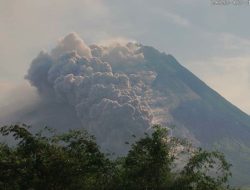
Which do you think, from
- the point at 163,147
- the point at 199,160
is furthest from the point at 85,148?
the point at 199,160

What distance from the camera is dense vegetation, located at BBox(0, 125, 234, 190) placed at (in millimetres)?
26094

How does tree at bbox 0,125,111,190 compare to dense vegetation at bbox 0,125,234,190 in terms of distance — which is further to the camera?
dense vegetation at bbox 0,125,234,190

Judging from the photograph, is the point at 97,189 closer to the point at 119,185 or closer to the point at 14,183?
the point at 119,185

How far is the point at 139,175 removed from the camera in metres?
28.5

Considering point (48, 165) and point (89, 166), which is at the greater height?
point (48, 165)

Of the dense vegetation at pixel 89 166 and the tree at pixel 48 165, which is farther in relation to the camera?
the dense vegetation at pixel 89 166

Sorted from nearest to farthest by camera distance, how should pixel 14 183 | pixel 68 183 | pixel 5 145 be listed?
pixel 14 183 → pixel 68 183 → pixel 5 145

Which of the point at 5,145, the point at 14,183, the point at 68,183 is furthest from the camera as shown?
the point at 5,145

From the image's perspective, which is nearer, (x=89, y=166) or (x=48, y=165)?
(x=48, y=165)

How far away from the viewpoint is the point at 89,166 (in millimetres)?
28453

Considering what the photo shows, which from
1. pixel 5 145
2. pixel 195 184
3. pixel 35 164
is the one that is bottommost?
pixel 195 184

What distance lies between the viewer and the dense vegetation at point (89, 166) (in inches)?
1027

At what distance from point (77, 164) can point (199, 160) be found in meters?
7.06

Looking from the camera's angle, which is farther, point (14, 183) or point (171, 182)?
point (171, 182)
